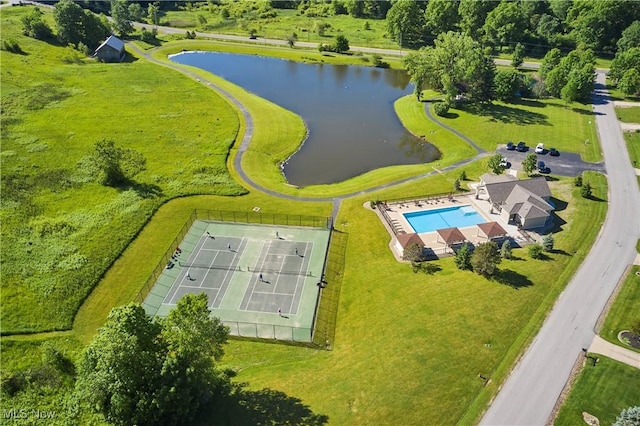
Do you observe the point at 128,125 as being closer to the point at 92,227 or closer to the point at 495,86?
the point at 92,227

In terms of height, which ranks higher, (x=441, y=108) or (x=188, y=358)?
(x=441, y=108)

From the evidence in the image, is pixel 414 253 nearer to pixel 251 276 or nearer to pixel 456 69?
pixel 251 276

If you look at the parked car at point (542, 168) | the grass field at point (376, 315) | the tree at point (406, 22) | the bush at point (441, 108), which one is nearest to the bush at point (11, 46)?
the grass field at point (376, 315)

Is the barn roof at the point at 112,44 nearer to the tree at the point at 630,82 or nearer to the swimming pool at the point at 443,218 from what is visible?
the swimming pool at the point at 443,218

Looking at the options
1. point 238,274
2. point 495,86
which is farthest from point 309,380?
point 495,86

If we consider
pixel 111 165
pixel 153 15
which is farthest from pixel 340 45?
pixel 111 165

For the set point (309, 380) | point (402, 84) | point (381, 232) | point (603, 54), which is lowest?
point (309, 380)
